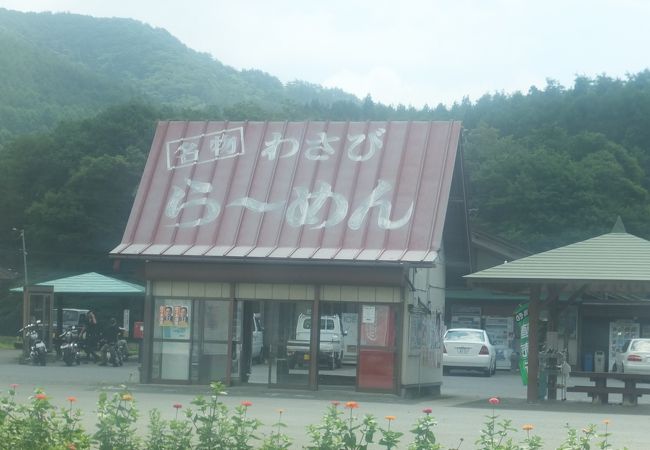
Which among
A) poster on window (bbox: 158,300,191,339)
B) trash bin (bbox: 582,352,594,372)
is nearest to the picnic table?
poster on window (bbox: 158,300,191,339)

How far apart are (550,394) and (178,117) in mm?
52797

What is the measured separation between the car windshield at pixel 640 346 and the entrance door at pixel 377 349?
16070 millimetres

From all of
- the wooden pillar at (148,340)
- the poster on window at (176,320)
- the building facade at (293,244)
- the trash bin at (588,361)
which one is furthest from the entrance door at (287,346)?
the trash bin at (588,361)

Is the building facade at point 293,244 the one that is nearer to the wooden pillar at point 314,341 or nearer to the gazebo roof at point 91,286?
the wooden pillar at point 314,341

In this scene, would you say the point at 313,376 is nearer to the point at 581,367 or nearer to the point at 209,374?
the point at 209,374

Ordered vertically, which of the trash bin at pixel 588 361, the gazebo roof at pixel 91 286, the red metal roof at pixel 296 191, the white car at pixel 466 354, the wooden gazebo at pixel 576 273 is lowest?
the trash bin at pixel 588 361

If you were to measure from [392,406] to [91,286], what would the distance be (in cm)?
2128

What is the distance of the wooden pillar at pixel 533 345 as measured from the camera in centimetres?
2417

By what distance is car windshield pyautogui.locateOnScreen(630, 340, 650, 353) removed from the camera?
3759cm

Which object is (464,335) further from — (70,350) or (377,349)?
(377,349)

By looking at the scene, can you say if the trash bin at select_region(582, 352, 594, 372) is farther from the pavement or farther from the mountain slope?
the mountain slope

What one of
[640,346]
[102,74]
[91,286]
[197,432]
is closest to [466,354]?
[640,346]

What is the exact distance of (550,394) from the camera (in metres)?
26.0

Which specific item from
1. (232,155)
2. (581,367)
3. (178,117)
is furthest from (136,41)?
(232,155)
